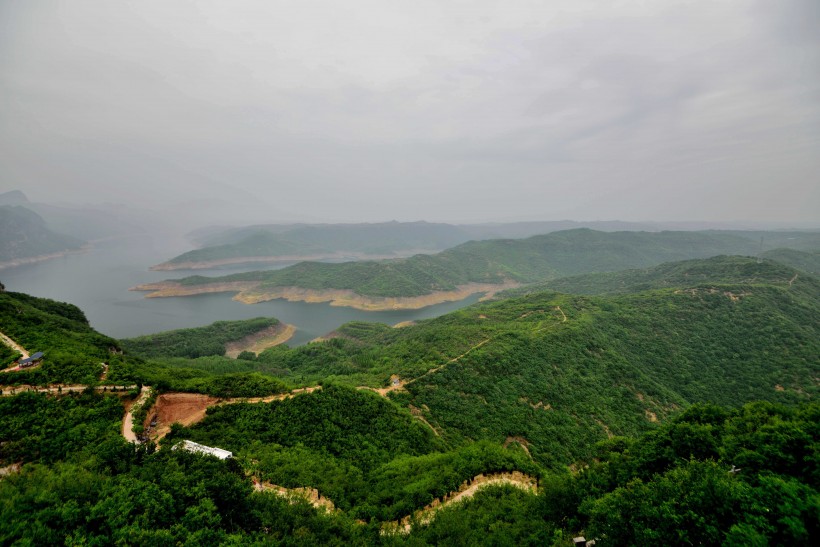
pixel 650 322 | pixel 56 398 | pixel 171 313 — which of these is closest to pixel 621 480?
pixel 56 398

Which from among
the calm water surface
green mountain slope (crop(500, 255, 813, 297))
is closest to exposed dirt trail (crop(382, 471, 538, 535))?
green mountain slope (crop(500, 255, 813, 297))

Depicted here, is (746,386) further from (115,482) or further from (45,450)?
(45,450)

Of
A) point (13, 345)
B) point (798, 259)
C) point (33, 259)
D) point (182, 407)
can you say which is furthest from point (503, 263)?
point (33, 259)

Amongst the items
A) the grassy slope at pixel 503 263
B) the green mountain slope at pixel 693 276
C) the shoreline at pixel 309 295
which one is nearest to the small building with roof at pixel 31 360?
the shoreline at pixel 309 295

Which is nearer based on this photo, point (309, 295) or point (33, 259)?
point (309, 295)

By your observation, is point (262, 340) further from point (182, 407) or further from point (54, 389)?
point (54, 389)

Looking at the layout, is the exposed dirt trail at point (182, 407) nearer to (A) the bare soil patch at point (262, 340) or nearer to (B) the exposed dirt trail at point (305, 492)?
(B) the exposed dirt trail at point (305, 492)
